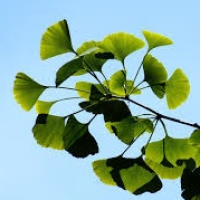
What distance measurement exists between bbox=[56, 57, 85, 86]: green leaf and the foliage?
57mm

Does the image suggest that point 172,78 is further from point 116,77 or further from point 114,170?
point 114,170

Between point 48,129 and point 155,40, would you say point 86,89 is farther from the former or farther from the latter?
point 155,40

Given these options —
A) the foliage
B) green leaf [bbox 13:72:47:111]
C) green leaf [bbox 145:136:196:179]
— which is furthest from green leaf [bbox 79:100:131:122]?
green leaf [bbox 13:72:47:111]

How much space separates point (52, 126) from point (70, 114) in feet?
0.39

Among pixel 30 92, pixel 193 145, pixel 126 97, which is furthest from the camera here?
pixel 30 92

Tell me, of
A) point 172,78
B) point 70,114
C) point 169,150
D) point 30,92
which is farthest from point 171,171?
point 30,92

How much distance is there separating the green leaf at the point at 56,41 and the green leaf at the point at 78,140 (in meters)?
0.42

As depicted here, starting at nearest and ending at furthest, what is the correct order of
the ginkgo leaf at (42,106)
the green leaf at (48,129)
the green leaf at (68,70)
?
the green leaf at (68,70) → the green leaf at (48,129) → the ginkgo leaf at (42,106)

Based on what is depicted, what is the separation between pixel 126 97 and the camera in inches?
71.6

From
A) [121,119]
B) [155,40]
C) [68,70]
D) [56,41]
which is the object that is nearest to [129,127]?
[121,119]

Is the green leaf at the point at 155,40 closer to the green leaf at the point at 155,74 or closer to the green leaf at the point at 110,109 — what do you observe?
the green leaf at the point at 155,74

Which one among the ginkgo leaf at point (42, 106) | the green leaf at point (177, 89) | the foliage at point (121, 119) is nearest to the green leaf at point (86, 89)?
the foliage at point (121, 119)

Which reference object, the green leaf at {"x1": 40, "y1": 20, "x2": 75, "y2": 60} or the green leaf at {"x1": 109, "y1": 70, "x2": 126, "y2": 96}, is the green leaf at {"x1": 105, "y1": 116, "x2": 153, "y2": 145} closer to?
the green leaf at {"x1": 109, "y1": 70, "x2": 126, "y2": 96}

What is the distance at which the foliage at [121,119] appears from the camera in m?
1.88
